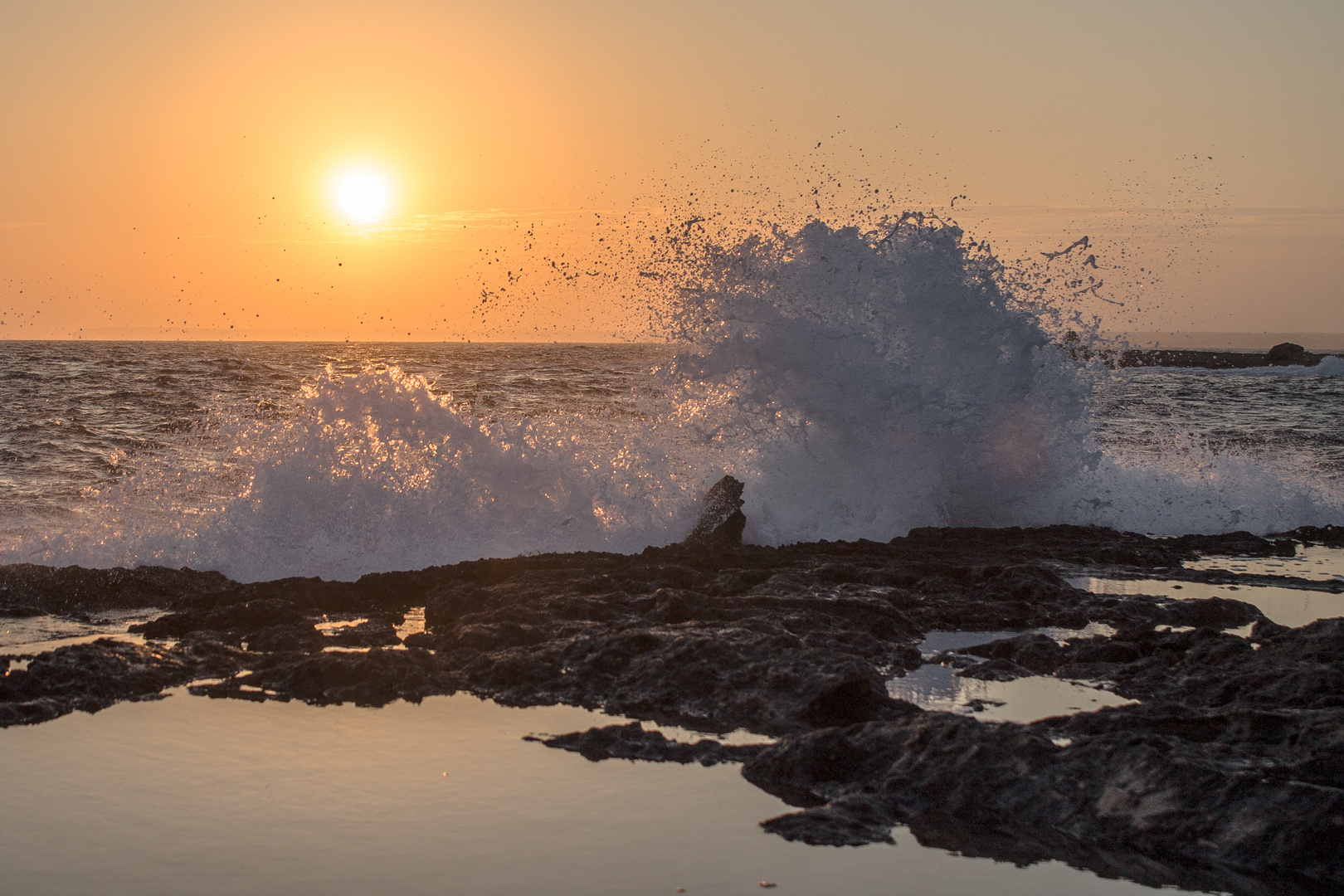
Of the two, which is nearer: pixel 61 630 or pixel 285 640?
pixel 285 640

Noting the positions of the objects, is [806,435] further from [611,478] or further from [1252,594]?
[1252,594]

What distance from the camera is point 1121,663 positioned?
5.57 meters

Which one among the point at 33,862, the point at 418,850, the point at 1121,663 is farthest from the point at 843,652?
the point at 33,862

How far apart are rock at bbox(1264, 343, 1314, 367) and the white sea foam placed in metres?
57.6

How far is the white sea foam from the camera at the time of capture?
9.96 meters

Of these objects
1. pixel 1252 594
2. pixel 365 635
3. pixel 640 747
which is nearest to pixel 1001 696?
pixel 640 747

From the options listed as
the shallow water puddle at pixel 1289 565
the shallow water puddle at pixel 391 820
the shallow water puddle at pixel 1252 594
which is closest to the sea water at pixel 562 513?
the shallow water puddle at pixel 391 820

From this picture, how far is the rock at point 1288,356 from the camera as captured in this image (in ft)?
205

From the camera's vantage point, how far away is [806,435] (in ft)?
37.2

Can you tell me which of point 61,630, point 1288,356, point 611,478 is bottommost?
point 61,630

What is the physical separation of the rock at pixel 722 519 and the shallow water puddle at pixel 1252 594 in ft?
9.53

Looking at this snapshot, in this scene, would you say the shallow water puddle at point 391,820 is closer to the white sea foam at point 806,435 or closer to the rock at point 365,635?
the rock at point 365,635

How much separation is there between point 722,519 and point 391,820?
20.5ft

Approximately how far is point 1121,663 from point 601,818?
124 inches
